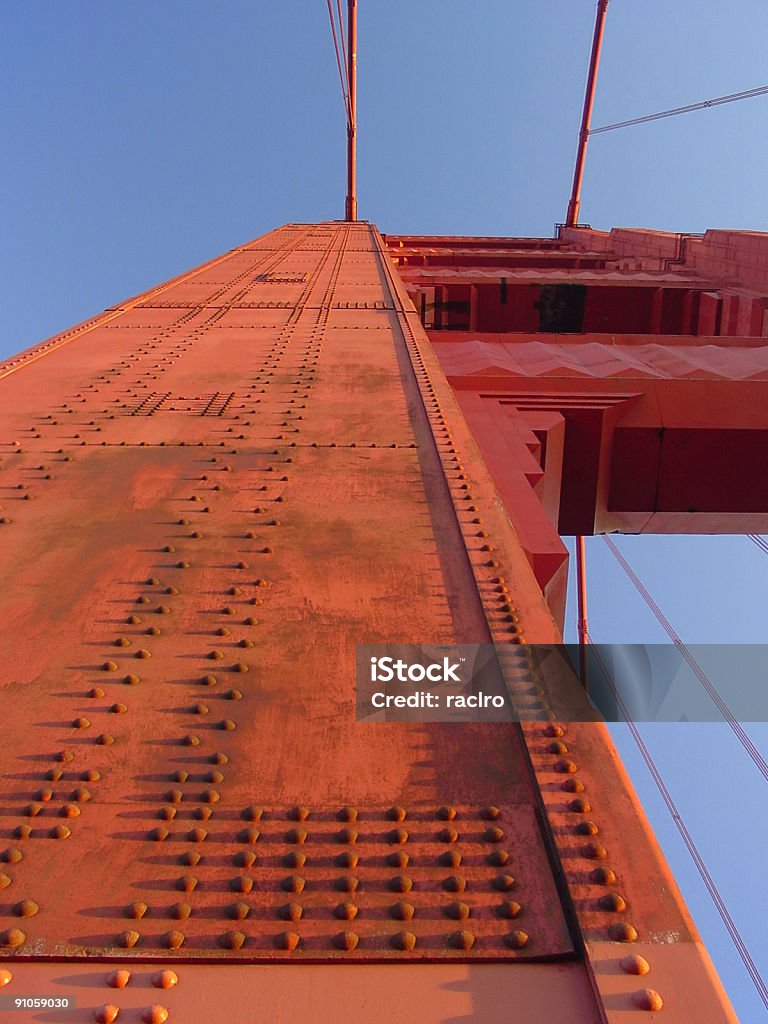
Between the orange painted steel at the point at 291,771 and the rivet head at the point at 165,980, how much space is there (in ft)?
0.05

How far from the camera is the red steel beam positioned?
24.3m

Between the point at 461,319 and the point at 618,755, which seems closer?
the point at 618,755

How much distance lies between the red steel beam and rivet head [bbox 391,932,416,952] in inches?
Answer: 1116

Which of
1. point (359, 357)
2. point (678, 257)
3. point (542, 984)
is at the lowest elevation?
point (542, 984)

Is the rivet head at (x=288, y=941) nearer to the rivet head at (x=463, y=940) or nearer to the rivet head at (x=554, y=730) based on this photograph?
the rivet head at (x=463, y=940)

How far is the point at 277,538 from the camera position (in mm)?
3164

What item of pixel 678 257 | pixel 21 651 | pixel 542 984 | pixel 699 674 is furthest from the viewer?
pixel 678 257

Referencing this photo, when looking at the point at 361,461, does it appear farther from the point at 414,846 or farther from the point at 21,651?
the point at 414,846

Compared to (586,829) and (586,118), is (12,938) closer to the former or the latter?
(586,829)

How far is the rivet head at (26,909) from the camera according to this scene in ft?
5.26

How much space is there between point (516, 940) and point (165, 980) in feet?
2.31

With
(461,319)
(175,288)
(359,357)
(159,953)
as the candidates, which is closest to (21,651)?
(159,953)

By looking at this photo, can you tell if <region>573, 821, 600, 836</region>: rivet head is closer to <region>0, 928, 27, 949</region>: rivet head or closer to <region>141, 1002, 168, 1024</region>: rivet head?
<region>141, 1002, 168, 1024</region>: rivet head

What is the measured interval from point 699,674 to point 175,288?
25.7 feet
